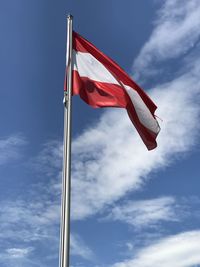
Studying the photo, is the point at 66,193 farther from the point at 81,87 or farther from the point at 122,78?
the point at 122,78

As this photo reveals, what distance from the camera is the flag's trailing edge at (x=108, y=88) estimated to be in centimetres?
1895

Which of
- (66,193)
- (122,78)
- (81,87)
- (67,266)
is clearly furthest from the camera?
(122,78)

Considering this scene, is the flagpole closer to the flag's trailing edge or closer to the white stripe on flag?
the flag's trailing edge

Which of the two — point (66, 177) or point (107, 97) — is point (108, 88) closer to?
point (107, 97)

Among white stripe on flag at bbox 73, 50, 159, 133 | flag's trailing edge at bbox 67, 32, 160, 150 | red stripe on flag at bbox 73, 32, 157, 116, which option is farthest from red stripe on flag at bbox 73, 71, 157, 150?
red stripe on flag at bbox 73, 32, 157, 116

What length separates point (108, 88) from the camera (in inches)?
765

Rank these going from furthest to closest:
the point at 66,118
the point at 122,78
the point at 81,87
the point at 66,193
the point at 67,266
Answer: the point at 122,78 → the point at 81,87 → the point at 66,118 → the point at 66,193 → the point at 67,266

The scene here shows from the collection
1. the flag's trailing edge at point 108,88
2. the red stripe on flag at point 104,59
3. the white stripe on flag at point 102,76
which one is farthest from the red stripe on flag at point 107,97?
the red stripe on flag at point 104,59

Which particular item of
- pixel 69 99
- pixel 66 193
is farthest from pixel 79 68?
pixel 66 193

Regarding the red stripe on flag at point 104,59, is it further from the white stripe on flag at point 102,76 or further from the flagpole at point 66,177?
the flagpole at point 66,177

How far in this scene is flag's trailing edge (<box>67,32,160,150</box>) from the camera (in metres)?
19.0

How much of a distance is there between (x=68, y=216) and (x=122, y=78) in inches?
281

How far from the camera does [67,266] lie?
1437 centimetres

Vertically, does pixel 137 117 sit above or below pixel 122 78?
below
